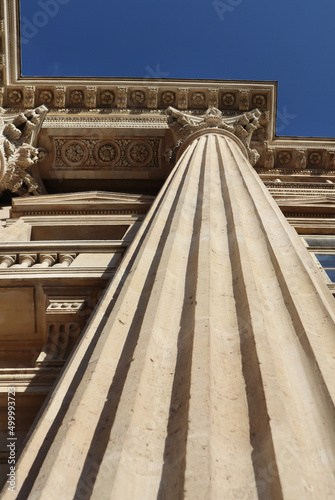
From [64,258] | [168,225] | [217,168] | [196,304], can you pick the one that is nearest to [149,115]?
[217,168]

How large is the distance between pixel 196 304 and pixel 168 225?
211 centimetres

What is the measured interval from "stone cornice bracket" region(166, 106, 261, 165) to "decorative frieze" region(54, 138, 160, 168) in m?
1.82

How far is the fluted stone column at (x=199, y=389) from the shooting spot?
6.71 feet

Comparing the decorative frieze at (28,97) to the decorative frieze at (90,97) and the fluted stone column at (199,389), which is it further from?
the fluted stone column at (199,389)

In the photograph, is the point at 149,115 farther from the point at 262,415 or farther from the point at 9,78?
the point at 262,415

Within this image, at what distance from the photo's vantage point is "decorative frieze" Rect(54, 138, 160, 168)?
16608 millimetres

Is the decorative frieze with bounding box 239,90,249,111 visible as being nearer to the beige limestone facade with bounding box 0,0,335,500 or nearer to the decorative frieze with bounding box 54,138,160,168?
the decorative frieze with bounding box 54,138,160,168

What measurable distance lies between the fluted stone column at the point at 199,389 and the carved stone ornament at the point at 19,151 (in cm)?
1000

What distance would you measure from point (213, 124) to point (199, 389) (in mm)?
11691

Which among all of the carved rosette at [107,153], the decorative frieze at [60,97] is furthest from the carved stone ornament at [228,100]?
the decorative frieze at [60,97]

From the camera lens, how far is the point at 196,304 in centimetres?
336

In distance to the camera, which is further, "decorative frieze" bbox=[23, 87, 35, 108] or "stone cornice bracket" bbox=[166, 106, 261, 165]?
"decorative frieze" bbox=[23, 87, 35, 108]

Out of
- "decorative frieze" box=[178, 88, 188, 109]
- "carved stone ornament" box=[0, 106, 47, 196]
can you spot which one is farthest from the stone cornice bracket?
"carved stone ornament" box=[0, 106, 47, 196]

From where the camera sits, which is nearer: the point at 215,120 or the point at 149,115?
the point at 215,120
